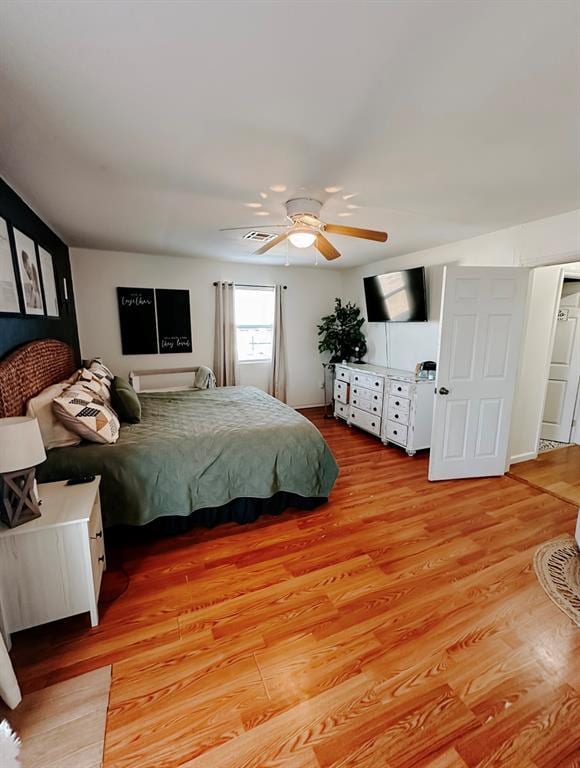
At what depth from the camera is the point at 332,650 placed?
60.9 inches

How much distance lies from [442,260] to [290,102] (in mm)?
3061

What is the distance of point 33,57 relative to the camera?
Result: 1.15m

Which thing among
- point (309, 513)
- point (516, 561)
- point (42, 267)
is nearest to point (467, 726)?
point (516, 561)

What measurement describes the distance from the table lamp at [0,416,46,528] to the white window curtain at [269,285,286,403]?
3.96 m

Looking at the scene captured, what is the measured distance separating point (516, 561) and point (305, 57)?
2.84 metres

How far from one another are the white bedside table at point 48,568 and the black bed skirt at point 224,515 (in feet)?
2.12

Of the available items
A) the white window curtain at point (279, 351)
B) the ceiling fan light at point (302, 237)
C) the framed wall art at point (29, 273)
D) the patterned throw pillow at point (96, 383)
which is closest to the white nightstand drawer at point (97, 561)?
the patterned throw pillow at point (96, 383)

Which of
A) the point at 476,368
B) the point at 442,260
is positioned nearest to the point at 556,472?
the point at 476,368

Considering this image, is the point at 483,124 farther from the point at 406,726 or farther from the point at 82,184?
the point at 406,726

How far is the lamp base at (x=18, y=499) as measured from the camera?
144 cm

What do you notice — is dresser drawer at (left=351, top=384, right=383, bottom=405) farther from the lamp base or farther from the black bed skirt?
the lamp base

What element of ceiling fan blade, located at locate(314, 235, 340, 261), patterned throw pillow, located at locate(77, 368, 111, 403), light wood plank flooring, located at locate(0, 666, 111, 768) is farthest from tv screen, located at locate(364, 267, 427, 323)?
light wood plank flooring, located at locate(0, 666, 111, 768)

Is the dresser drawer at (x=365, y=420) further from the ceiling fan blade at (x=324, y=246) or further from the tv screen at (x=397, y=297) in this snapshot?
the ceiling fan blade at (x=324, y=246)

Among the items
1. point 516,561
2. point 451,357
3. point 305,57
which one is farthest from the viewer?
point 451,357
